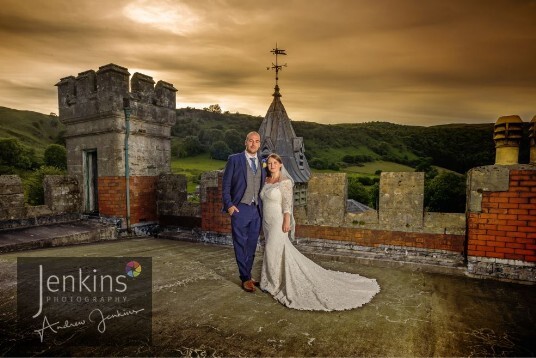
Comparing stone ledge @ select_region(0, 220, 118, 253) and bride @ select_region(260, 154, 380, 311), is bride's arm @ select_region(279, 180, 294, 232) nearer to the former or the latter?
bride @ select_region(260, 154, 380, 311)

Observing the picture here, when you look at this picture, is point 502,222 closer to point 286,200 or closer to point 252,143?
point 286,200

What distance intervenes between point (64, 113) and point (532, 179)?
28.9 ft

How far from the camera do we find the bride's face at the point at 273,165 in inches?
157

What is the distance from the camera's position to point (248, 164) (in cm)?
416

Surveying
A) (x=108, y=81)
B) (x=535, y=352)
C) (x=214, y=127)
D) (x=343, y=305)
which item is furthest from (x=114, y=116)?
(x=214, y=127)

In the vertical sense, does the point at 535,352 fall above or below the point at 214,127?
below

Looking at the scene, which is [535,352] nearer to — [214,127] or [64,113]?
[64,113]

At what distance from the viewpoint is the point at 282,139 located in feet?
129

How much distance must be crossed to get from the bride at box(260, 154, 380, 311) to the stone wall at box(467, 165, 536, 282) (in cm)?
167

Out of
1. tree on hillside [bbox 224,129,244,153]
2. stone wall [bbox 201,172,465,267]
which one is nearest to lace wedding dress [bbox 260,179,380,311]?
stone wall [bbox 201,172,465,267]

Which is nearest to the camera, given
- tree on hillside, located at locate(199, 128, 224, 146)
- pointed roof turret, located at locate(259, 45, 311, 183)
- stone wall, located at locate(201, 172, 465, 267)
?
stone wall, located at locate(201, 172, 465, 267)

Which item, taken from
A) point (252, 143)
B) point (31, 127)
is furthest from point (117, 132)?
point (31, 127)

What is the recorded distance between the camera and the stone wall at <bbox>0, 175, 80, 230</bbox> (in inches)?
225

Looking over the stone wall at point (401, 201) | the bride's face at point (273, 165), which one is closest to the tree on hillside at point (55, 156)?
the bride's face at point (273, 165)
